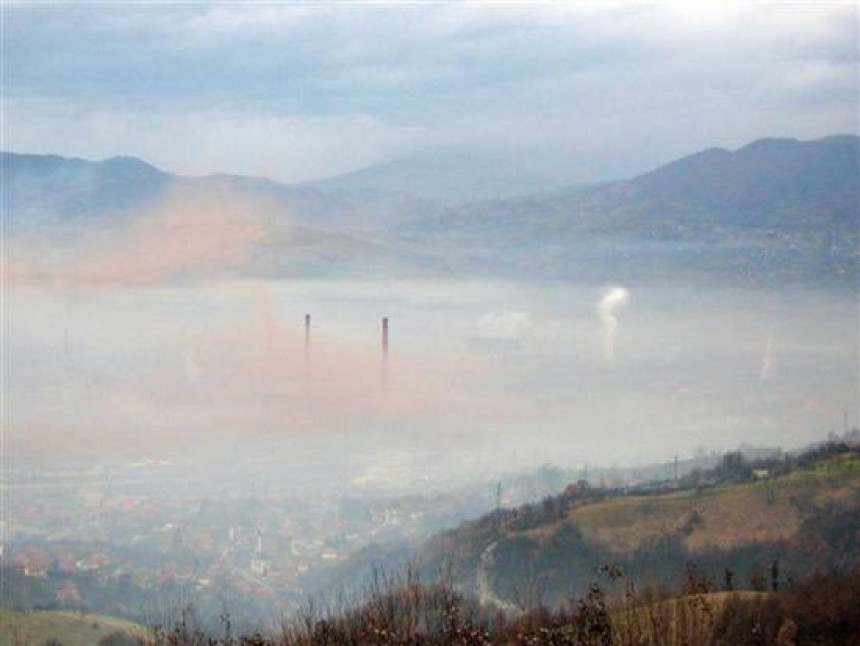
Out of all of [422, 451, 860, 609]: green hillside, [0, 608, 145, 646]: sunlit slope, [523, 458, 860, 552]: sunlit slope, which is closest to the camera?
[0, 608, 145, 646]: sunlit slope

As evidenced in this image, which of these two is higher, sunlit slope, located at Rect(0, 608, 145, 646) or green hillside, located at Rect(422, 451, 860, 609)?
green hillside, located at Rect(422, 451, 860, 609)

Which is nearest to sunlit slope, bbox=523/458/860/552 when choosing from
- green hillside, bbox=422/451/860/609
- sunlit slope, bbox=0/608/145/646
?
green hillside, bbox=422/451/860/609

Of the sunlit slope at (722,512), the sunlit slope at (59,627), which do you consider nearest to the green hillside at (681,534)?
the sunlit slope at (722,512)

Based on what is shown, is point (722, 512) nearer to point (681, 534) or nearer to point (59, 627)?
point (681, 534)

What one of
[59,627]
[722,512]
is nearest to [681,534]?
[722,512]

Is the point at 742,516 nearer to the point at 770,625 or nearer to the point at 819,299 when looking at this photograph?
the point at 770,625

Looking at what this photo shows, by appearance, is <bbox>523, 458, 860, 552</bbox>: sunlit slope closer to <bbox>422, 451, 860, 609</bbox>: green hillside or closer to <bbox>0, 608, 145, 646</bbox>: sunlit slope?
<bbox>422, 451, 860, 609</bbox>: green hillside

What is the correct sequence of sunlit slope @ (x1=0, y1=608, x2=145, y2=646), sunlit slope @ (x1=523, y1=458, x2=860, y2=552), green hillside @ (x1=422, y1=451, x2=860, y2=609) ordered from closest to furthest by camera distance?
sunlit slope @ (x1=0, y1=608, x2=145, y2=646) < green hillside @ (x1=422, y1=451, x2=860, y2=609) < sunlit slope @ (x1=523, y1=458, x2=860, y2=552)

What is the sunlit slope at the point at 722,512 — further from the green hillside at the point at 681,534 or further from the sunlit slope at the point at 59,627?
the sunlit slope at the point at 59,627

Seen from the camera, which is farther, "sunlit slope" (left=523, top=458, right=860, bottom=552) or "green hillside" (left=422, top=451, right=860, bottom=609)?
"sunlit slope" (left=523, top=458, right=860, bottom=552)
